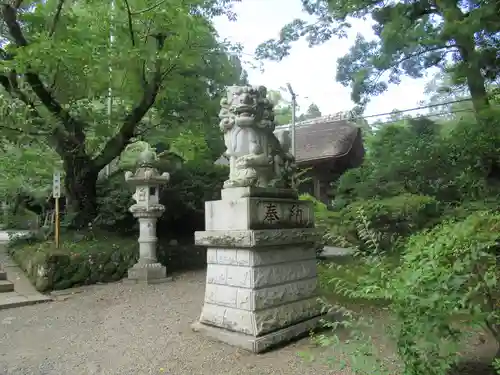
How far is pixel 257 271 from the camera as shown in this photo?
14.0 ft

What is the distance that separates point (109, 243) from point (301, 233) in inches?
235

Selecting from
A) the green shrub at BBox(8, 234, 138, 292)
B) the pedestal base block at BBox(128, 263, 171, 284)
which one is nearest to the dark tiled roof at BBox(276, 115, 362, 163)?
the pedestal base block at BBox(128, 263, 171, 284)

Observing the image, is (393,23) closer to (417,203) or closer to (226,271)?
(417,203)

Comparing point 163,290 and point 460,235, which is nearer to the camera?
point 460,235

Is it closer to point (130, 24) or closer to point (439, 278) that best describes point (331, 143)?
point (130, 24)

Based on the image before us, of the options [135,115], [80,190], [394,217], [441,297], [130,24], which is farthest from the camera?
[80,190]

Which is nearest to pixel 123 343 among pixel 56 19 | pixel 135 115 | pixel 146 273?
pixel 146 273

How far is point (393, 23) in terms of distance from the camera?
6.31 m

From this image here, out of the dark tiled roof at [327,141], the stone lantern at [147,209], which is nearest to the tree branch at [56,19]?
the stone lantern at [147,209]

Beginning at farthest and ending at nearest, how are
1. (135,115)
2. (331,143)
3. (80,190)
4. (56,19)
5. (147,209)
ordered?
1. (331,143)
2. (80,190)
3. (135,115)
4. (147,209)
5. (56,19)

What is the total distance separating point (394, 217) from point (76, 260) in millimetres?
6325

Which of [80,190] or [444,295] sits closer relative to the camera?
[444,295]

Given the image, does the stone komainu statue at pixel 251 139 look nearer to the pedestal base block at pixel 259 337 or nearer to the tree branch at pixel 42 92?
the pedestal base block at pixel 259 337

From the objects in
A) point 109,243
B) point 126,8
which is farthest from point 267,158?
point 109,243
